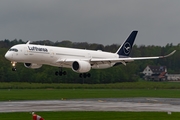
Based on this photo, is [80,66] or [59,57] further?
[80,66]

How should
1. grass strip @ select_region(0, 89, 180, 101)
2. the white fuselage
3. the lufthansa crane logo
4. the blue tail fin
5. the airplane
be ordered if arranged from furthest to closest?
1. the lufthansa crane logo
2. the blue tail fin
3. grass strip @ select_region(0, 89, 180, 101)
4. the airplane
5. the white fuselage

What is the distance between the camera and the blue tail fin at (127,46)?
85400 mm

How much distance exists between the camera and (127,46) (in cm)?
8644

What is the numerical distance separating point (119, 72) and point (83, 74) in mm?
44358

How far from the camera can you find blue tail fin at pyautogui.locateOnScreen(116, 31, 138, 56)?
85400mm

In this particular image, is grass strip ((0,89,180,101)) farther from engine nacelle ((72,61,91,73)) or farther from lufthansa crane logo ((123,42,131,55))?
engine nacelle ((72,61,91,73))
